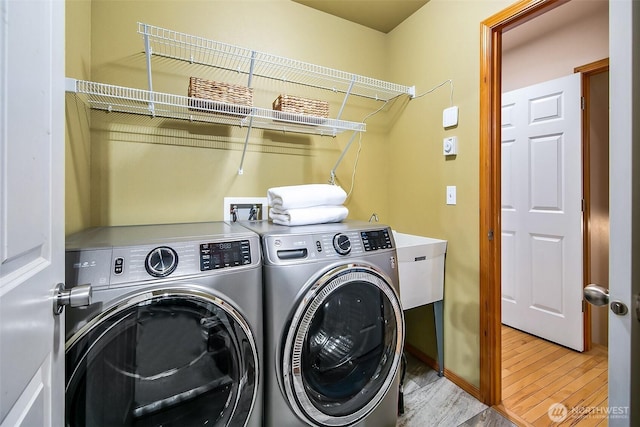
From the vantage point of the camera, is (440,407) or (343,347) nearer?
(343,347)

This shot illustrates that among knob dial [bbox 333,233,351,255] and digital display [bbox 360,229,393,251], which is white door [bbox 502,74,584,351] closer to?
digital display [bbox 360,229,393,251]

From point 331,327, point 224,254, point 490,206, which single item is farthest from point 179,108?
point 490,206

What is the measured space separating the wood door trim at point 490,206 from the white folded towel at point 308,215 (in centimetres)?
81

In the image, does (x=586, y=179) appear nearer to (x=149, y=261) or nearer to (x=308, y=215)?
(x=308, y=215)

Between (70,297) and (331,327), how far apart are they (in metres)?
0.87

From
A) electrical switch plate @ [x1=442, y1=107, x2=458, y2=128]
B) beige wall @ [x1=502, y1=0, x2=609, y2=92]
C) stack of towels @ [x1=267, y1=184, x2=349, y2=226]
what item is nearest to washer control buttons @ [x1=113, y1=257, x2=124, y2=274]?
stack of towels @ [x1=267, y1=184, x2=349, y2=226]

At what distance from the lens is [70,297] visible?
0.58 m

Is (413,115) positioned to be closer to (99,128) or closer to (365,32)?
(365,32)

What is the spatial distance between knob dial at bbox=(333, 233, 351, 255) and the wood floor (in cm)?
131

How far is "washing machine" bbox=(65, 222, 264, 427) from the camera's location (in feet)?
2.63

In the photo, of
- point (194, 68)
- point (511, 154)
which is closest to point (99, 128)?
point (194, 68)

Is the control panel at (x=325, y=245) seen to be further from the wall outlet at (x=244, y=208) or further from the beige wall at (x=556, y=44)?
the beige wall at (x=556, y=44)

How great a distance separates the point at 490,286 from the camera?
1.56m

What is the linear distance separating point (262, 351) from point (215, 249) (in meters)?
0.42
